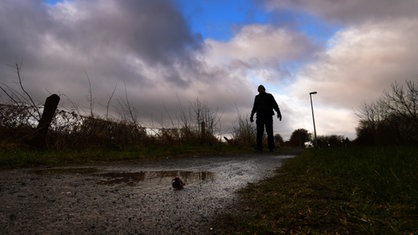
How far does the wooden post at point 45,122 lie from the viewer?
28.1 ft

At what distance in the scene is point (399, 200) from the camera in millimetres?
2396

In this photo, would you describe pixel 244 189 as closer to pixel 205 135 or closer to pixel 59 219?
pixel 59 219

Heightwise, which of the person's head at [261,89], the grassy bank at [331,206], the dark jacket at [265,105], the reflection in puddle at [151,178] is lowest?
the grassy bank at [331,206]

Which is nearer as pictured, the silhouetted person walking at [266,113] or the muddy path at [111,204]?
the muddy path at [111,204]

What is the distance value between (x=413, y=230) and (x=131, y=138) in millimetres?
9572

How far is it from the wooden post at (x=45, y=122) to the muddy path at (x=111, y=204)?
4.80m

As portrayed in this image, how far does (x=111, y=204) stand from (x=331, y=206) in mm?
1630

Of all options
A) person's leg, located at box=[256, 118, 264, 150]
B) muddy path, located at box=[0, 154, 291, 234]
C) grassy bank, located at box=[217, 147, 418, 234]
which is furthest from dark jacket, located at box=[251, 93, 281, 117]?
grassy bank, located at box=[217, 147, 418, 234]

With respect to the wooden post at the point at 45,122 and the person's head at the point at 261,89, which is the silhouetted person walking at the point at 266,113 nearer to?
the person's head at the point at 261,89

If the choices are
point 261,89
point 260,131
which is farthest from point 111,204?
point 261,89

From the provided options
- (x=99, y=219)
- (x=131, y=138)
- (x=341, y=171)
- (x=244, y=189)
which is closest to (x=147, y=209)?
(x=99, y=219)

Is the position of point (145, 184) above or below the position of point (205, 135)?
below

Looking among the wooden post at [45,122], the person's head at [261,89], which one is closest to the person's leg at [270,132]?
the person's head at [261,89]

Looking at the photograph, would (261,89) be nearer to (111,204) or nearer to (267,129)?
(267,129)
